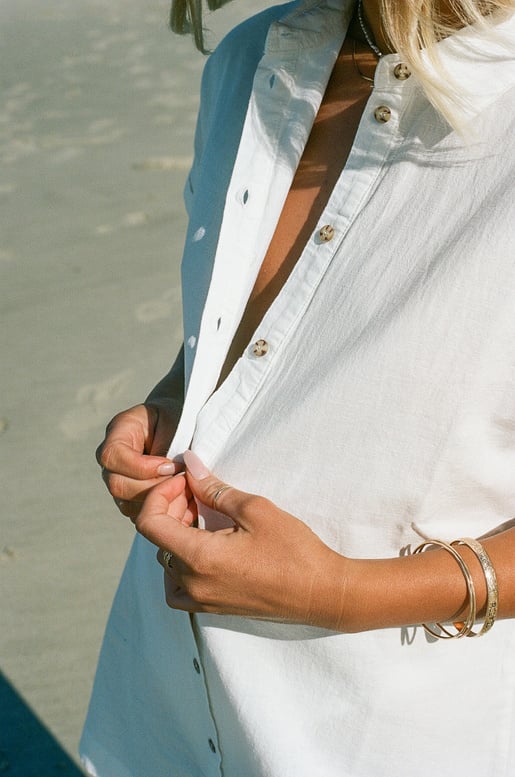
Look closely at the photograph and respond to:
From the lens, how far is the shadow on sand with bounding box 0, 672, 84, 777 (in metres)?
2.50

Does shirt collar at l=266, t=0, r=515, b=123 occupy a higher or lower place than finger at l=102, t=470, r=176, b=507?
higher

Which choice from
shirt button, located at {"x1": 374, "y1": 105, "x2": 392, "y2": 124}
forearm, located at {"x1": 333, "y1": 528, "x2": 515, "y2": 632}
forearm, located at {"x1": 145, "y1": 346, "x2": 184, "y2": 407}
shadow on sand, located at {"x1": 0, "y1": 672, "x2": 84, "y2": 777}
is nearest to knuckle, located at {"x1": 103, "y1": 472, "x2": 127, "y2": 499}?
forearm, located at {"x1": 145, "y1": 346, "x2": 184, "y2": 407}

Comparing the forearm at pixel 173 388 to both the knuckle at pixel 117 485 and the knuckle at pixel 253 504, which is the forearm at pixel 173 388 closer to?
the knuckle at pixel 117 485

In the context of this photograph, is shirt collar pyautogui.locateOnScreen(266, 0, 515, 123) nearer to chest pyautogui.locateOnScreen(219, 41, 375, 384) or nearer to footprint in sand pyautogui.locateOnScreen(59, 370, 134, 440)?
chest pyautogui.locateOnScreen(219, 41, 375, 384)

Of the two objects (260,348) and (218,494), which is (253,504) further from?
(260,348)

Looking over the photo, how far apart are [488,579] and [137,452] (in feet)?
1.61

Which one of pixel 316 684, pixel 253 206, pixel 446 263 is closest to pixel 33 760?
pixel 316 684

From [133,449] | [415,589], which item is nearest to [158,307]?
[133,449]

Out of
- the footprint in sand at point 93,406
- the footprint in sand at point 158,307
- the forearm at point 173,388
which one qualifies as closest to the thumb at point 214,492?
the forearm at point 173,388

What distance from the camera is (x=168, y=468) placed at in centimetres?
117

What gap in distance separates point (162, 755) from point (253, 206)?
0.78m

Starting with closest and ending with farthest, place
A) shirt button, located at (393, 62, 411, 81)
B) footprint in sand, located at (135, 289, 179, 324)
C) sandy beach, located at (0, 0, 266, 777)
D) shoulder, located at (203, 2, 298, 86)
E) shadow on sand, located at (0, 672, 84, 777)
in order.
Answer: shirt button, located at (393, 62, 411, 81) → shoulder, located at (203, 2, 298, 86) → shadow on sand, located at (0, 672, 84, 777) → sandy beach, located at (0, 0, 266, 777) → footprint in sand, located at (135, 289, 179, 324)

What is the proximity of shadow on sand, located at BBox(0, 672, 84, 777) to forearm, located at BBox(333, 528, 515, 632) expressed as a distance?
176 centimetres

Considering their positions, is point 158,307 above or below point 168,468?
below
